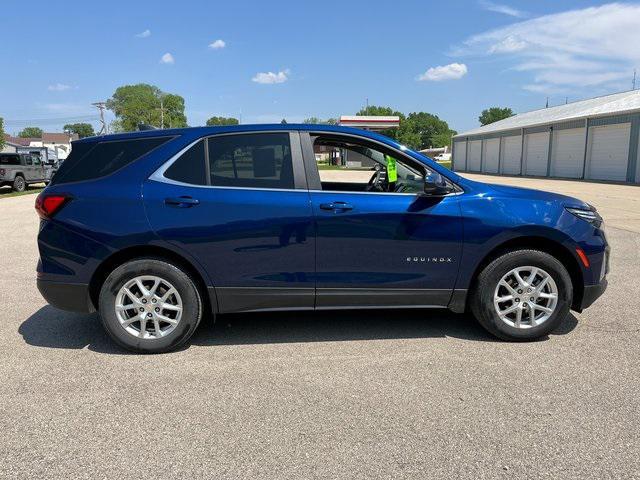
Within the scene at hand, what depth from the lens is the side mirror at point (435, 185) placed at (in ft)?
12.3

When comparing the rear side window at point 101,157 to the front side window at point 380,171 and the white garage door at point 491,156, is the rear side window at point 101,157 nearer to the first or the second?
the front side window at point 380,171

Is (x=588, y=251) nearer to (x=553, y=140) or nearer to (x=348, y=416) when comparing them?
(x=348, y=416)

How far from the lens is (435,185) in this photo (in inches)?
148

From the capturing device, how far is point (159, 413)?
3002 mm

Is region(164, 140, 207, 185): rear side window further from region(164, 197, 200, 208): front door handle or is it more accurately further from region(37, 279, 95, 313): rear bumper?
region(37, 279, 95, 313): rear bumper

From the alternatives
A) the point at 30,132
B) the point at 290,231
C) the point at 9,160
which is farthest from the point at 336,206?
the point at 30,132

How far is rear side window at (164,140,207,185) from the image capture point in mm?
A: 3836

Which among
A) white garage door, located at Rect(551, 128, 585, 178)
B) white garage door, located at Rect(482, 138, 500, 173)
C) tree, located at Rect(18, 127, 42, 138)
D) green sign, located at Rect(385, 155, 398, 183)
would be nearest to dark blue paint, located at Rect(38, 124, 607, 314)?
green sign, located at Rect(385, 155, 398, 183)

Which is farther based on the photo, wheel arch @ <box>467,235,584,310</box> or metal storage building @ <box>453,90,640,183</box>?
metal storage building @ <box>453,90,640,183</box>

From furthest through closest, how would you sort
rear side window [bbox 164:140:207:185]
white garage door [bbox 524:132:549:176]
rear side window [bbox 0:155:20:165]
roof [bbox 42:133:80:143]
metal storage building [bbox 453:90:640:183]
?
roof [bbox 42:133:80:143], white garage door [bbox 524:132:549:176], metal storage building [bbox 453:90:640:183], rear side window [bbox 0:155:20:165], rear side window [bbox 164:140:207:185]

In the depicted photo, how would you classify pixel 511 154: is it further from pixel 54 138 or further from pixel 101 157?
pixel 54 138

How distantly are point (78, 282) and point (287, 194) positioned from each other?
1760 mm

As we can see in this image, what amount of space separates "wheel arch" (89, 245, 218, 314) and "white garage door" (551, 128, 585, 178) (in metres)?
29.8

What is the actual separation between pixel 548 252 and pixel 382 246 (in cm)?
142
